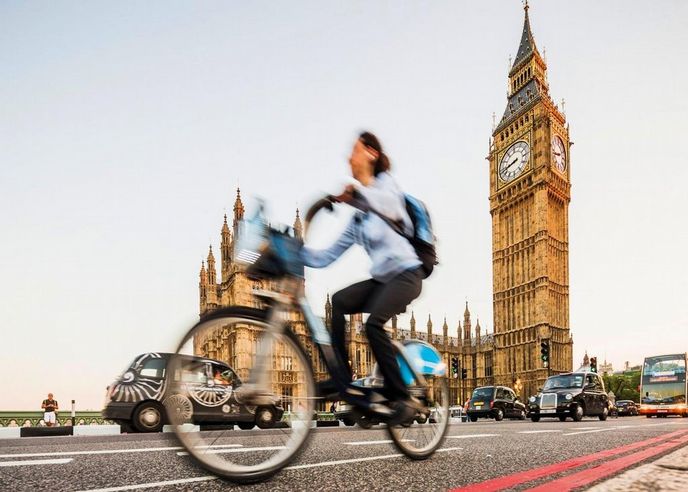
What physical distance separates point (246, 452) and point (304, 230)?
113 centimetres

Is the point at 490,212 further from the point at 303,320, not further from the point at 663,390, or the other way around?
the point at 303,320

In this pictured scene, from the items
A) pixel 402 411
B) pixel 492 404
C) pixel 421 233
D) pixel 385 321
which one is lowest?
pixel 492 404

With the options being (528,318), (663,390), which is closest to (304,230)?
(663,390)

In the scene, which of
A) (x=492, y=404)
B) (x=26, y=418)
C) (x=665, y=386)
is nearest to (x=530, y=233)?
(x=665, y=386)

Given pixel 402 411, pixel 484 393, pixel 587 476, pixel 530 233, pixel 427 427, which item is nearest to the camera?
pixel 587 476

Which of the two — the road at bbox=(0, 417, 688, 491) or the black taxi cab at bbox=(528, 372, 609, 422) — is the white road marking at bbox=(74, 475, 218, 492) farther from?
the black taxi cab at bbox=(528, 372, 609, 422)

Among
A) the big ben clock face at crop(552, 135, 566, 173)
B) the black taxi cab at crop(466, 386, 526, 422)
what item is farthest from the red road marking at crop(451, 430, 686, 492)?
the big ben clock face at crop(552, 135, 566, 173)

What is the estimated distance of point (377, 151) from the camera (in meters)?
3.03

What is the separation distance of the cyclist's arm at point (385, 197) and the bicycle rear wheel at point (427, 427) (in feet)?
3.43

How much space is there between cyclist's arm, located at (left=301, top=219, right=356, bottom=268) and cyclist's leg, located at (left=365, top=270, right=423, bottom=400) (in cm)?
30

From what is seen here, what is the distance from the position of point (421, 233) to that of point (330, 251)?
1.73 feet

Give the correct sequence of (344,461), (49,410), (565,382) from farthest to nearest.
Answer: (565,382)
(49,410)
(344,461)

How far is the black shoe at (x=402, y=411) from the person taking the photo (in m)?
2.87

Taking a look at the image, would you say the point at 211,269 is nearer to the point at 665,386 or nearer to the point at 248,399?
the point at 665,386
